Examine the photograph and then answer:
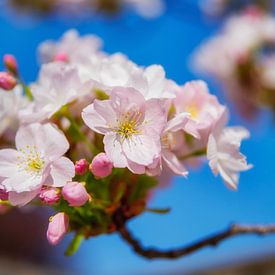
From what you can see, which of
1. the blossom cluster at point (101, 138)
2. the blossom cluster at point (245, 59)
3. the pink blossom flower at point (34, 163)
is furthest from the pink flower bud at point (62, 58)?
the blossom cluster at point (245, 59)

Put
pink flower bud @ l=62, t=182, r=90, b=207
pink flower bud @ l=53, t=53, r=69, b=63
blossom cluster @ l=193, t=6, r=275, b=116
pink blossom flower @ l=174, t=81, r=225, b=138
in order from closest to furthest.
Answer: pink flower bud @ l=62, t=182, r=90, b=207, pink blossom flower @ l=174, t=81, r=225, b=138, pink flower bud @ l=53, t=53, r=69, b=63, blossom cluster @ l=193, t=6, r=275, b=116

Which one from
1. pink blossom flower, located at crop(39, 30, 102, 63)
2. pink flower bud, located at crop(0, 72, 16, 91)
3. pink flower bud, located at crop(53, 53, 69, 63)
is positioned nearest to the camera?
pink flower bud, located at crop(0, 72, 16, 91)

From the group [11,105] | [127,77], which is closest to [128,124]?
[127,77]

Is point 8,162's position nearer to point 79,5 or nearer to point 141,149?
point 141,149

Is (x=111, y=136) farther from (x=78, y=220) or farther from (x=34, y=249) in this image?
(x=34, y=249)

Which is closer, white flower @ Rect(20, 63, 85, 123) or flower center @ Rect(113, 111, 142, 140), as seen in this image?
flower center @ Rect(113, 111, 142, 140)

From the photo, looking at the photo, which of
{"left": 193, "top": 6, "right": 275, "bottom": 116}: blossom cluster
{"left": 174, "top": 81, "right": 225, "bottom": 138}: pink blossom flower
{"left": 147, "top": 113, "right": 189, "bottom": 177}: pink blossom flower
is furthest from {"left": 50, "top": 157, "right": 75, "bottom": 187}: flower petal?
{"left": 193, "top": 6, "right": 275, "bottom": 116}: blossom cluster

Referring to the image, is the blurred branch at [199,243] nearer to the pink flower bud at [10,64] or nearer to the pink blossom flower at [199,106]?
the pink blossom flower at [199,106]

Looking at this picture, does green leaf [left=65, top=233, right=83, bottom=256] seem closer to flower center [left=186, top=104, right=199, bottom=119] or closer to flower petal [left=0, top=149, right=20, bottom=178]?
flower petal [left=0, top=149, right=20, bottom=178]
